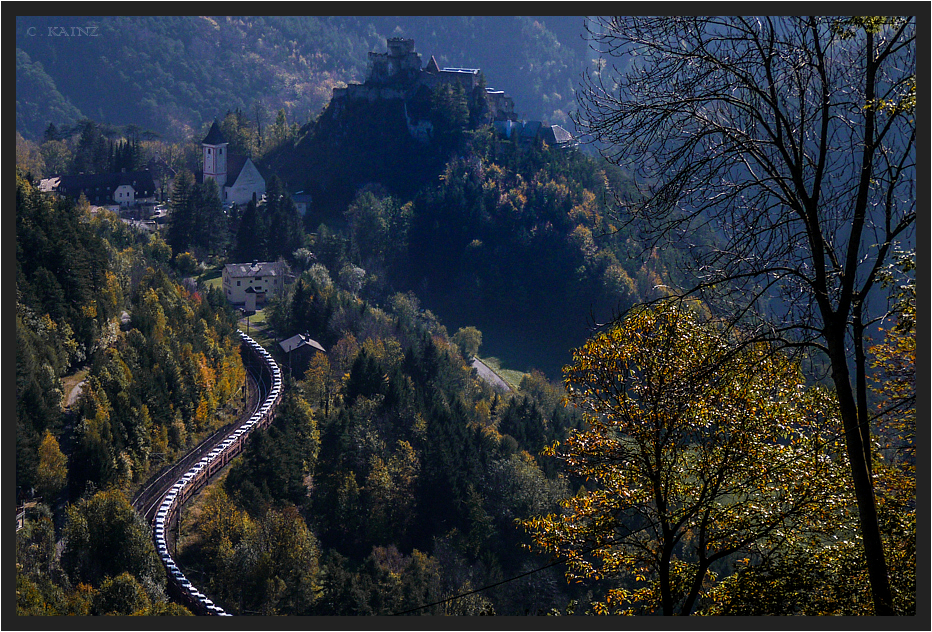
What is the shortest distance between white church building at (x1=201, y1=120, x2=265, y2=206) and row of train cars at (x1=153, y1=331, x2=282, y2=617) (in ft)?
148

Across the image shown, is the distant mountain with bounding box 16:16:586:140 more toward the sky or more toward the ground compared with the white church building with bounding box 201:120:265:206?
more toward the sky

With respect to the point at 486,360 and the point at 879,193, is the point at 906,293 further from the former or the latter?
the point at 486,360

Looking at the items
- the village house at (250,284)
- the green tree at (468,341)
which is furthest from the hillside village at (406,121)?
the green tree at (468,341)

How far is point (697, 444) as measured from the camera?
11.7 meters

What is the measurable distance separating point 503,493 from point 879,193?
2868cm

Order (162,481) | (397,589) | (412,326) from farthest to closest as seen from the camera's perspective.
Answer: (412,326) → (162,481) → (397,589)

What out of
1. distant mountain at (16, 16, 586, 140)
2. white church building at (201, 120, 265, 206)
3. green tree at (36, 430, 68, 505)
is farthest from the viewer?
distant mountain at (16, 16, 586, 140)

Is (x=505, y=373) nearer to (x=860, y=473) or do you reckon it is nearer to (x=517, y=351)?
(x=517, y=351)

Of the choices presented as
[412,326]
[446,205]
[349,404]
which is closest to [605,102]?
[349,404]

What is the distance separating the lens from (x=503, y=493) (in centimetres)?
3772

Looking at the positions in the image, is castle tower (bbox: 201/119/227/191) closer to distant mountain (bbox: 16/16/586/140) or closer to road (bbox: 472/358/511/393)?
distant mountain (bbox: 16/16/586/140)

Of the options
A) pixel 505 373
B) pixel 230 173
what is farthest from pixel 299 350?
pixel 230 173

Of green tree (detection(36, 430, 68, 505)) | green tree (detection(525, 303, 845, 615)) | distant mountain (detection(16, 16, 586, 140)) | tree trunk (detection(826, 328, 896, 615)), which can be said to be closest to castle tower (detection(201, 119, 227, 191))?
distant mountain (detection(16, 16, 586, 140))

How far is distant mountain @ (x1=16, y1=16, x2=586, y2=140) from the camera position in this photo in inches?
4995
